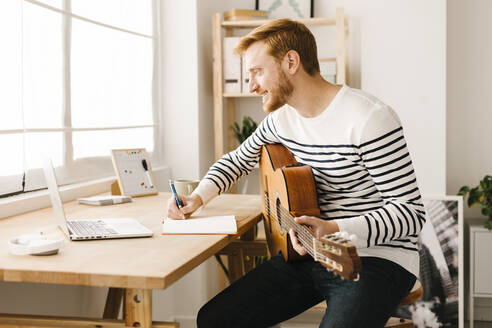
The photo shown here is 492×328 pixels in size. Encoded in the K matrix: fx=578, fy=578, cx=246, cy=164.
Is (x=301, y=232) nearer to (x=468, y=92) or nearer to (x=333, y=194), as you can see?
(x=333, y=194)

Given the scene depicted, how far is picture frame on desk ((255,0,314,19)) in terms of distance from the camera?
3.38 meters

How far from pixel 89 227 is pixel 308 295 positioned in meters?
0.68

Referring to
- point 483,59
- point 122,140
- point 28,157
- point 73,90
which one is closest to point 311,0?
point 483,59

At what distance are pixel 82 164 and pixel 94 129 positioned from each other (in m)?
0.18

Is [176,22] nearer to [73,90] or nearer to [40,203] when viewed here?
[73,90]

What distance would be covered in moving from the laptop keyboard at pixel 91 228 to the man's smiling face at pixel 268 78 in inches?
23.3

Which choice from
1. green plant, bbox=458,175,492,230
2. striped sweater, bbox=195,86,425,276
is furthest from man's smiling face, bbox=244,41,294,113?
green plant, bbox=458,175,492,230

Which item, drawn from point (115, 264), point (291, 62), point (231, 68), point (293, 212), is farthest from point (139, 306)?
point (231, 68)

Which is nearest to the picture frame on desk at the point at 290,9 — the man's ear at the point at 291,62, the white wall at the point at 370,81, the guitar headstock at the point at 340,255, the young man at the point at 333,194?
the white wall at the point at 370,81

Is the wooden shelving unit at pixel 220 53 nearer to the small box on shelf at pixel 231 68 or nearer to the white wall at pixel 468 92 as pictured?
the small box on shelf at pixel 231 68

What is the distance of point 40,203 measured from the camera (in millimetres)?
2008

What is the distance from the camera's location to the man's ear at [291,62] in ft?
5.72

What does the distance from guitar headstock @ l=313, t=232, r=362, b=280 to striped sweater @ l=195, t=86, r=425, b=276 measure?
0.79ft

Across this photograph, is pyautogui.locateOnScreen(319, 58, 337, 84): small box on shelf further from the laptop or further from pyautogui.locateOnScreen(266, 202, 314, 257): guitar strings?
the laptop
